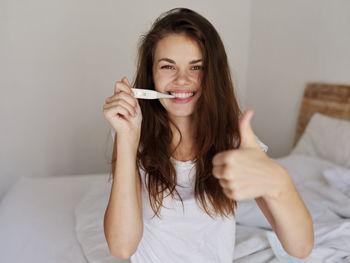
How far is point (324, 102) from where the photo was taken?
2.12 metres

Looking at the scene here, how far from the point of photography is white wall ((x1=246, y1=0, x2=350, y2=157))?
2.08m

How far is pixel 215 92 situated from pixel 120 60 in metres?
1.90

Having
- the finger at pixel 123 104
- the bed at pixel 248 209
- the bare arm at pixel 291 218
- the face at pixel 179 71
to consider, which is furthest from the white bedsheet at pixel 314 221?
the finger at pixel 123 104

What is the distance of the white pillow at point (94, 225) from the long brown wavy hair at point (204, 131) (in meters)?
0.40

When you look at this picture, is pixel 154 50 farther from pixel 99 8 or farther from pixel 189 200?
pixel 99 8

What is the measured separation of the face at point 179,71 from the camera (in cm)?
104

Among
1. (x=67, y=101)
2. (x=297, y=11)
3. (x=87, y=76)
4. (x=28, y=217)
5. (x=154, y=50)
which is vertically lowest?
(x=28, y=217)

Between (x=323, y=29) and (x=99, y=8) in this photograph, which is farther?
(x=99, y=8)

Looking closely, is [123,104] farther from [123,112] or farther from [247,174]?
[247,174]

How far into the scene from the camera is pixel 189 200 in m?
1.02

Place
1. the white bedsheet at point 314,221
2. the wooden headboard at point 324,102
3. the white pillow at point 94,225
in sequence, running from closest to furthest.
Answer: the white bedsheet at point 314,221, the white pillow at point 94,225, the wooden headboard at point 324,102

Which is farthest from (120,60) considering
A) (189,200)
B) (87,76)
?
(189,200)

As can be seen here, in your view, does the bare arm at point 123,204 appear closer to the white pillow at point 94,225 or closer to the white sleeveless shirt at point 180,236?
the white sleeveless shirt at point 180,236

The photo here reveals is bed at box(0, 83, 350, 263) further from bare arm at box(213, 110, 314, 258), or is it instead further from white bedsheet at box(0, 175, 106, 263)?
bare arm at box(213, 110, 314, 258)
